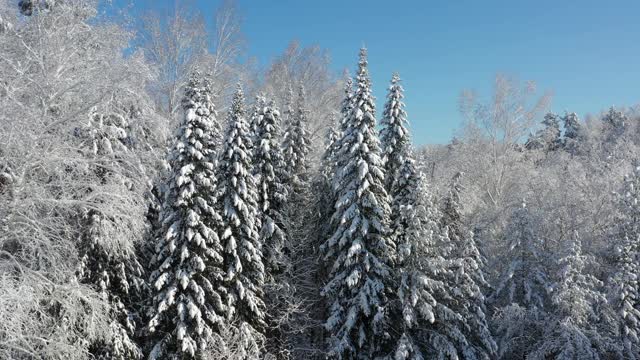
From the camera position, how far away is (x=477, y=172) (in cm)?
3800

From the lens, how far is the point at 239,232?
808 inches

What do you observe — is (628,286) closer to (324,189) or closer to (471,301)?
(471,301)

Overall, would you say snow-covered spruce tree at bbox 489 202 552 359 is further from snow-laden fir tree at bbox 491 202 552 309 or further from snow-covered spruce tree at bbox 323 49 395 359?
snow-covered spruce tree at bbox 323 49 395 359

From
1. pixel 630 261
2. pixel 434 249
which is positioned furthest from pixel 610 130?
pixel 434 249

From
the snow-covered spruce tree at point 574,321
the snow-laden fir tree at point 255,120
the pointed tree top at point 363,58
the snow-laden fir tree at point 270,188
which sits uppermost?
the pointed tree top at point 363,58

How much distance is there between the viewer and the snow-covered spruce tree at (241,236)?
65.4 feet

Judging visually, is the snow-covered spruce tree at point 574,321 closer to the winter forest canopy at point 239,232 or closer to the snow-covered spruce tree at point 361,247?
the winter forest canopy at point 239,232

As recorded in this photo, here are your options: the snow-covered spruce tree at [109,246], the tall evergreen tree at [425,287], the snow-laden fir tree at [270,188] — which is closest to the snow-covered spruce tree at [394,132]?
the tall evergreen tree at [425,287]

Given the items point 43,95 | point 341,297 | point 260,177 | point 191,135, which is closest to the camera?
point 43,95

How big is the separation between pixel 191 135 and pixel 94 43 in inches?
187

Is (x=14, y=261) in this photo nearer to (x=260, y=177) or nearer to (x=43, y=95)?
(x=43, y=95)

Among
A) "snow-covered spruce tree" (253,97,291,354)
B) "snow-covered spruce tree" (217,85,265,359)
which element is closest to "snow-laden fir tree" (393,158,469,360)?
"snow-covered spruce tree" (253,97,291,354)

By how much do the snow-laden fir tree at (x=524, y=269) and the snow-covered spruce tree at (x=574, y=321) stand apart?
6.82ft

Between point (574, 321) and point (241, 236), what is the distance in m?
14.4
